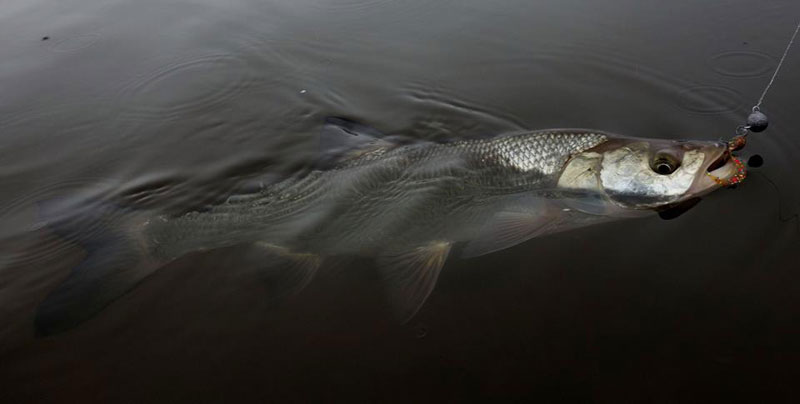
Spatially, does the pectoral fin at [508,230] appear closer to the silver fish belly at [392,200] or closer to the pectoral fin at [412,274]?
the silver fish belly at [392,200]

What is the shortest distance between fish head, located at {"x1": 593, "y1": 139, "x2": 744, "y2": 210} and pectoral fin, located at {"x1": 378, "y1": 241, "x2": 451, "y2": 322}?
3.70ft

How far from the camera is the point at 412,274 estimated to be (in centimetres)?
300

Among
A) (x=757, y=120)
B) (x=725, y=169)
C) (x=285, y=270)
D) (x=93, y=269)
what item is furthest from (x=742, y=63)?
(x=93, y=269)

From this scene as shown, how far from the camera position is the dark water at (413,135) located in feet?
8.34

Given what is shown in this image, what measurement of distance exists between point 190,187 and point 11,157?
71.5 inches

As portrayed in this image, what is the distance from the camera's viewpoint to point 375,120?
4.44 meters

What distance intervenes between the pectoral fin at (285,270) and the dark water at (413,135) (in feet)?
0.24

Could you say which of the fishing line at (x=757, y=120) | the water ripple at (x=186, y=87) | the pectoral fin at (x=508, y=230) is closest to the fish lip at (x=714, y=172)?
the fishing line at (x=757, y=120)

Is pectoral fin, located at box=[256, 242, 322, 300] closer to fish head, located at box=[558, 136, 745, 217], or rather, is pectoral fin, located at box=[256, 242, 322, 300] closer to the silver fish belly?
the silver fish belly

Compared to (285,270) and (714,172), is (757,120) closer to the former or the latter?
(714,172)

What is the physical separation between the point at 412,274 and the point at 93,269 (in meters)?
1.90

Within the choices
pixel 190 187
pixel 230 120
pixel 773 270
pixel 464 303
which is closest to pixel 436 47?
pixel 230 120

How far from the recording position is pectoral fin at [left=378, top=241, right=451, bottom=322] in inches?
113

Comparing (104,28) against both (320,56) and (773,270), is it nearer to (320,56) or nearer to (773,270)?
(320,56)
